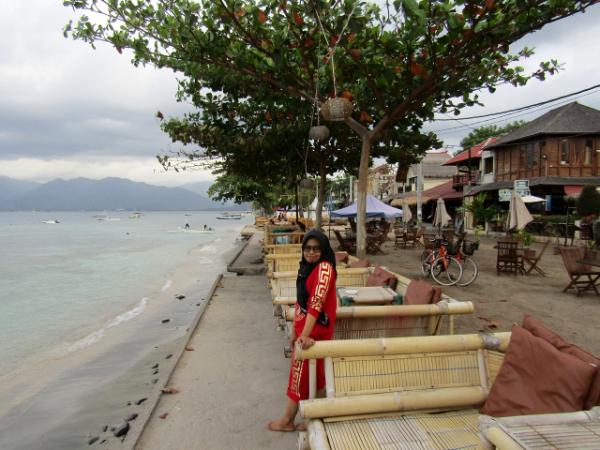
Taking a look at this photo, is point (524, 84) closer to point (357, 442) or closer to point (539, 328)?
point (539, 328)

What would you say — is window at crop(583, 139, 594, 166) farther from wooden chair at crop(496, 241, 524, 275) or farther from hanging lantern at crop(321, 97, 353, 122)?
hanging lantern at crop(321, 97, 353, 122)

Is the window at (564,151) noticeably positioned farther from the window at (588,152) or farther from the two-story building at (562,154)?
the window at (588,152)

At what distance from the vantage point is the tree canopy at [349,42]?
5.04 metres

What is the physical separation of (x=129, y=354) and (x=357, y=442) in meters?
6.02

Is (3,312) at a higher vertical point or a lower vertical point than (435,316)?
lower

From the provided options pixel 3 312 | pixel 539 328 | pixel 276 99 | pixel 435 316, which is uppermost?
pixel 276 99

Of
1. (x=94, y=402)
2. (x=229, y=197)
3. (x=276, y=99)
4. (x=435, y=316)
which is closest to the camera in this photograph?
(x=435, y=316)

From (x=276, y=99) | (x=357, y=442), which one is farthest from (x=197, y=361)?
(x=276, y=99)

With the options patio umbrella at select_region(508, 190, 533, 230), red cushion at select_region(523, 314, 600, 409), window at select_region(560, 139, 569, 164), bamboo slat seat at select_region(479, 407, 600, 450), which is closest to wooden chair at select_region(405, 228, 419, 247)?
patio umbrella at select_region(508, 190, 533, 230)

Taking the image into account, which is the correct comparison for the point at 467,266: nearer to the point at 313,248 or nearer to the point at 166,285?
the point at 313,248

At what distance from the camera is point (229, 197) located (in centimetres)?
2520

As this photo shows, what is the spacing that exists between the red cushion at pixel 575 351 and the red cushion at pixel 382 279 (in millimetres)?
2332

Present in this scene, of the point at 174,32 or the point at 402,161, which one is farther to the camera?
the point at 402,161

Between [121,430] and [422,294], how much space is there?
2995 mm
